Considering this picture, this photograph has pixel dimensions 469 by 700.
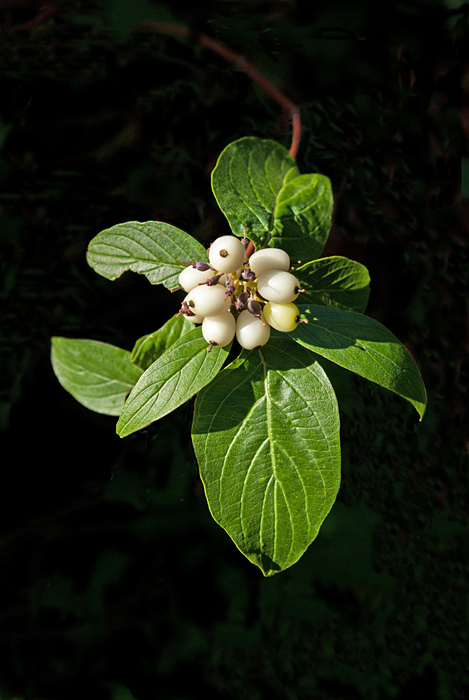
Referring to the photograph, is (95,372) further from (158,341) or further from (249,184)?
(249,184)

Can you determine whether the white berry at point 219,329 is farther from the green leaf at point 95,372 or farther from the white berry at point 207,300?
the green leaf at point 95,372

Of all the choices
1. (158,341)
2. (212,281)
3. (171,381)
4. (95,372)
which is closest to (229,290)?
(212,281)

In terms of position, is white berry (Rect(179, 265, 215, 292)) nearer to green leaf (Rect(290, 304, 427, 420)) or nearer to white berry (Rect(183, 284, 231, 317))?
white berry (Rect(183, 284, 231, 317))

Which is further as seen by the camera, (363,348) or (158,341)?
(158,341)

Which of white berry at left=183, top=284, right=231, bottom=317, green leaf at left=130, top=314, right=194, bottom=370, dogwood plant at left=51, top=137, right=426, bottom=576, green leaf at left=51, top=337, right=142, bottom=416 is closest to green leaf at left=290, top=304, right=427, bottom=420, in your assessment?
dogwood plant at left=51, top=137, right=426, bottom=576

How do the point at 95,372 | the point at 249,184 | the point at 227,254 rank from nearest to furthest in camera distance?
the point at 227,254 < the point at 249,184 < the point at 95,372

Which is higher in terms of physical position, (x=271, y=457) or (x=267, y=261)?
(x=267, y=261)

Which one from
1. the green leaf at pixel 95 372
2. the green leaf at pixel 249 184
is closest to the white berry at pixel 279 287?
the green leaf at pixel 249 184

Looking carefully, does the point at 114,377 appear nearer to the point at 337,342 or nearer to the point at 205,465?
the point at 205,465
